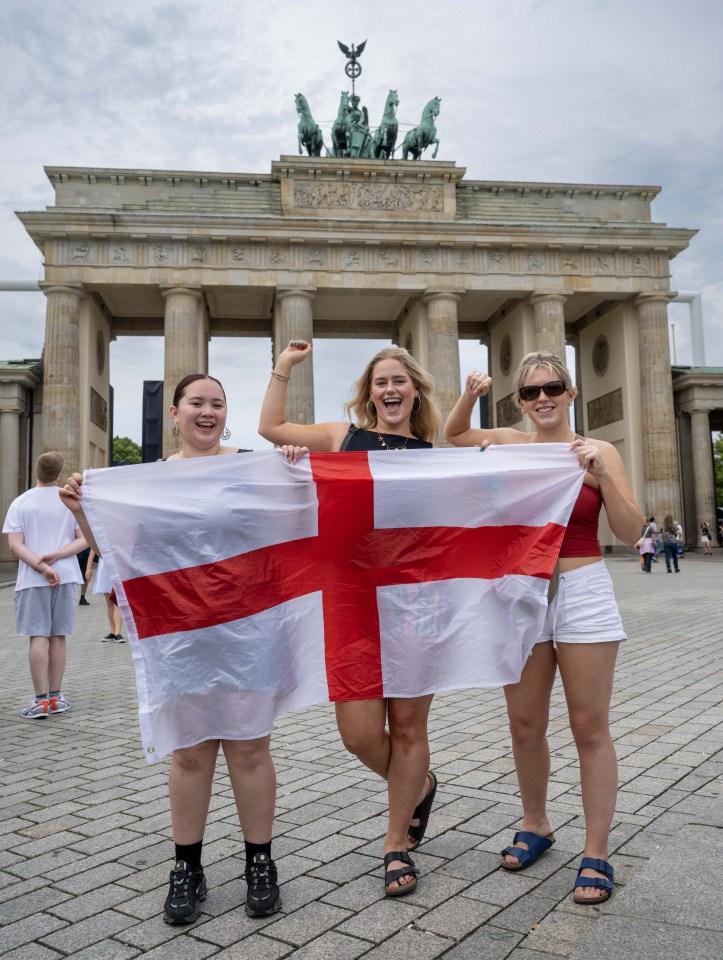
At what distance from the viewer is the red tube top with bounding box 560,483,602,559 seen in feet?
11.2

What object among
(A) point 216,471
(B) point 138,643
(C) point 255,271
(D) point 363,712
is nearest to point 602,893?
(D) point 363,712

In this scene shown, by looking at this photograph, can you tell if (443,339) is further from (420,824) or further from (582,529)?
(420,824)

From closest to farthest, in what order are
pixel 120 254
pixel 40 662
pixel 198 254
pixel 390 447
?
pixel 390 447 < pixel 40 662 < pixel 120 254 < pixel 198 254

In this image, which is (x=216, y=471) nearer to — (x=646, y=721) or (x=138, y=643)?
(x=138, y=643)

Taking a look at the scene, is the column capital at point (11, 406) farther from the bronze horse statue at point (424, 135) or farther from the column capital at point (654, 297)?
the column capital at point (654, 297)

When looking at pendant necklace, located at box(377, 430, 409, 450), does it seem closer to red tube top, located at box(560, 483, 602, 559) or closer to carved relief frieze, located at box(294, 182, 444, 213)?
red tube top, located at box(560, 483, 602, 559)

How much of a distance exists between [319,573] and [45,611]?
428 centimetres

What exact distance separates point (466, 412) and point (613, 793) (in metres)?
1.66

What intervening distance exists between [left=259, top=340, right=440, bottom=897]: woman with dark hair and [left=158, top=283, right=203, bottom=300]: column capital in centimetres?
3511

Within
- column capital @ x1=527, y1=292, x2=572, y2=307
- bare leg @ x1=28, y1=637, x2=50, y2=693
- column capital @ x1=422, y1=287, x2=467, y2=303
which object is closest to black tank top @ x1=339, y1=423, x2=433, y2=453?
bare leg @ x1=28, y1=637, x2=50, y2=693

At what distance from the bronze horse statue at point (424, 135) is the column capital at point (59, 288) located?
17.2 m

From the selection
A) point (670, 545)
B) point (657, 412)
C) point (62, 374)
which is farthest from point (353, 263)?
point (670, 545)

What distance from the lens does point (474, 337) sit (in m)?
46.8

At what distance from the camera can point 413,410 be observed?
12.8ft
